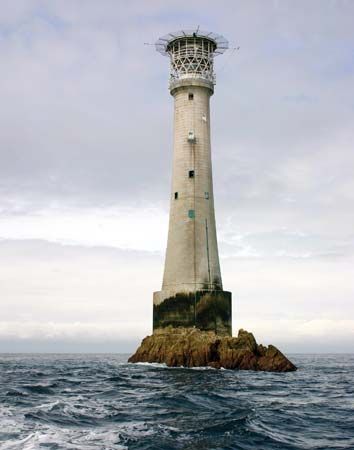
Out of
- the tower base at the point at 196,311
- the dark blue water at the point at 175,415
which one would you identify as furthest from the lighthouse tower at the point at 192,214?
the dark blue water at the point at 175,415

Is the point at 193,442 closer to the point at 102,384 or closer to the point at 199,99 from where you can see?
the point at 102,384

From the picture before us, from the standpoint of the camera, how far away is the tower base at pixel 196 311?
56.3 m

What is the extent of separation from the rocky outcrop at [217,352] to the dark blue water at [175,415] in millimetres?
12216

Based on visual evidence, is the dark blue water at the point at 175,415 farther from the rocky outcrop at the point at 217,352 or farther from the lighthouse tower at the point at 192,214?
the lighthouse tower at the point at 192,214

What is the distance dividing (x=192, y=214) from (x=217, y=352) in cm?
1349

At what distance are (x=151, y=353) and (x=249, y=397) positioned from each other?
84.5 ft

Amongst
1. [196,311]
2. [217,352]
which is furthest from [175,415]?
[196,311]

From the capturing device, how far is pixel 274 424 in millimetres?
23234

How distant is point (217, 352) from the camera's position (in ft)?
173

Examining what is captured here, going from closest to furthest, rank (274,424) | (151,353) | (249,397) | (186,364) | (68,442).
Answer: (68,442) < (274,424) < (249,397) < (186,364) < (151,353)

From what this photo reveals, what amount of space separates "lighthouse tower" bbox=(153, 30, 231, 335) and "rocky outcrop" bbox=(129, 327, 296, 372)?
2038mm

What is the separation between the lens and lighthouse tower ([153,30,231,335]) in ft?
188

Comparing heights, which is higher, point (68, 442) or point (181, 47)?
point (181, 47)

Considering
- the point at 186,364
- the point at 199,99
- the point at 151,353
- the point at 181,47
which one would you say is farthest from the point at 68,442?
the point at 181,47
